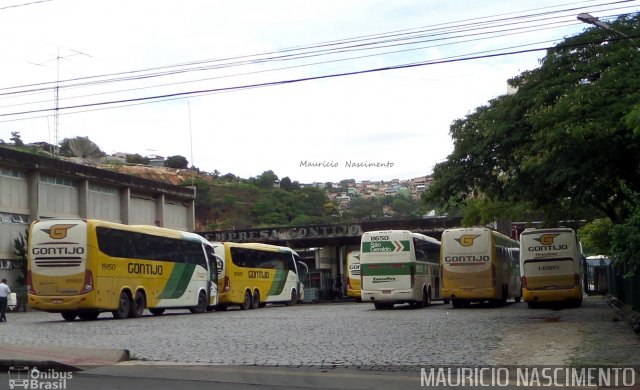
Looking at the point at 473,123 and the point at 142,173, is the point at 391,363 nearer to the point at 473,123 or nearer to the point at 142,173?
the point at 473,123

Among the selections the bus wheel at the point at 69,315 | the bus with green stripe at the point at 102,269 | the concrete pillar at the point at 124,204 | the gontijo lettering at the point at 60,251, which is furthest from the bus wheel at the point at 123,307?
the concrete pillar at the point at 124,204

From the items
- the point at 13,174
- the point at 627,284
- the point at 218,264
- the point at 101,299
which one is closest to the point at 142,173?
the point at 13,174

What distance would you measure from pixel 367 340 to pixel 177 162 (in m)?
123

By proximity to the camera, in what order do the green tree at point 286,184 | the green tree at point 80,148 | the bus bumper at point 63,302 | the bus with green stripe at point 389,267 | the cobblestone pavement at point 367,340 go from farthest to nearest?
the green tree at point 286,184
the green tree at point 80,148
the bus with green stripe at point 389,267
the bus bumper at point 63,302
the cobblestone pavement at point 367,340

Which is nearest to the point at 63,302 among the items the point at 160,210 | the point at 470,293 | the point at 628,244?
the point at 470,293

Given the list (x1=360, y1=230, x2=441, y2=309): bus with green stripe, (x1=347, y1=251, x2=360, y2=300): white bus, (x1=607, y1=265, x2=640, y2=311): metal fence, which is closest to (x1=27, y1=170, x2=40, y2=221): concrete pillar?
(x1=347, y1=251, x2=360, y2=300): white bus

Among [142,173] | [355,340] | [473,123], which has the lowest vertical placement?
[355,340]

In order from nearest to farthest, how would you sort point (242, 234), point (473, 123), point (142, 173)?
1. point (473, 123)
2. point (242, 234)
3. point (142, 173)

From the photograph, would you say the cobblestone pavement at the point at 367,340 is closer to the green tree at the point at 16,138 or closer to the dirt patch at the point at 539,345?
the dirt patch at the point at 539,345

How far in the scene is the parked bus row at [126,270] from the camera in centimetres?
2622

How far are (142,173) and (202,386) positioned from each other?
94776mm

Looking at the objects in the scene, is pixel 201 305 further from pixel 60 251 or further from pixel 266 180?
pixel 266 180

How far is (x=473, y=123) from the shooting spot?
24188mm

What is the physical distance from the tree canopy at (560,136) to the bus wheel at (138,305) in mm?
11660
